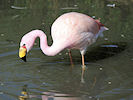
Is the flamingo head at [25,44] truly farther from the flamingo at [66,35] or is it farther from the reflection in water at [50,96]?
the reflection in water at [50,96]

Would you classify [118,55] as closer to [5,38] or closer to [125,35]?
[125,35]

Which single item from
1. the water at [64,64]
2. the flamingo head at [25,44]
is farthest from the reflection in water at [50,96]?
the flamingo head at [25,44]

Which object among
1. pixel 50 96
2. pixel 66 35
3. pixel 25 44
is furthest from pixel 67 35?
pixel 50 96

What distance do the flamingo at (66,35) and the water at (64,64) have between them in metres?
0.46

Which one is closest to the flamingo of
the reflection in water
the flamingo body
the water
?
the flamingo body

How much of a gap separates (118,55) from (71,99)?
90.3 inches

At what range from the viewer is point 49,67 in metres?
6.33

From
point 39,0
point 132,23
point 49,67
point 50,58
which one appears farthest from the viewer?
point 39,0

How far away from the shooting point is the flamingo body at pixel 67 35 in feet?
18.6

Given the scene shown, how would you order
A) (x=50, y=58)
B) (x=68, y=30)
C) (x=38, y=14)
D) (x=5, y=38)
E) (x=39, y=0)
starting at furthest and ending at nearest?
(x=39, y=0)
(x=38, y=14)
(x=5, y=38)
(x=50, y=58)
(x=68, y=30)

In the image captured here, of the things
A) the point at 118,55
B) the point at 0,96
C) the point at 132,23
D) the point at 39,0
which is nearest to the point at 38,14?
the point at 39,0

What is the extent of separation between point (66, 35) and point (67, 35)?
0.06 ft

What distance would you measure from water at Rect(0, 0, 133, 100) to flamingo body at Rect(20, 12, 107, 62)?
0.52m

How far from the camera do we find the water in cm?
534
